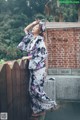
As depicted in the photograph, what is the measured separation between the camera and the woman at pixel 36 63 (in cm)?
382

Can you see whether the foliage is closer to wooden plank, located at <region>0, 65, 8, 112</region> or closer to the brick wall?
the brick wall

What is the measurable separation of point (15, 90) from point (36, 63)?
516 mm

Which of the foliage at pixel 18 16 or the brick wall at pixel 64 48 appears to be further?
the foliage at pixel 18 16

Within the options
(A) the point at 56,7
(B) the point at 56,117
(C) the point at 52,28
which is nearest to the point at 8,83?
(B) the point at 56,117

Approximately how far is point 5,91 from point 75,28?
405 cm

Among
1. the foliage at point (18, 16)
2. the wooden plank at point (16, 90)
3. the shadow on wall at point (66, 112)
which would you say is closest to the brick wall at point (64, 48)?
the shadow on wall at point (66, 112)

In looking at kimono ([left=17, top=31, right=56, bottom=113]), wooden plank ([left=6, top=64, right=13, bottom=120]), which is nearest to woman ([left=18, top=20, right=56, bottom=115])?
kimono ([left=17, top=31, right=56, bottom=113])

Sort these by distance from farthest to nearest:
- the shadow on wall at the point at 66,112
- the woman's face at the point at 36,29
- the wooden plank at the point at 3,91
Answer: the shadow on wall at the point at 66,112 → the woman's face at the point at 36,29 → the wooden plank at the point at 3,91

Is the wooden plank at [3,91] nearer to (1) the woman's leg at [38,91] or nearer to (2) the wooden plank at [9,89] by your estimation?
(2) the wooden plank at [9,89]

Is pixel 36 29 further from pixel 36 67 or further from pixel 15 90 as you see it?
pixel 15 90

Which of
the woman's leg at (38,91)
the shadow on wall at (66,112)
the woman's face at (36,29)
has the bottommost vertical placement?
the shadow on wall at (66,112)

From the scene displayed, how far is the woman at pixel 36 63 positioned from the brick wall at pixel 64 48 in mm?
3072

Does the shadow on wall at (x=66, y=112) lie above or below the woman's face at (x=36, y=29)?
below

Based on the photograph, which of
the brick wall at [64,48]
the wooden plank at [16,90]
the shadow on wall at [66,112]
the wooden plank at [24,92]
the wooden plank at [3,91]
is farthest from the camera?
the brick wall at [64,48]
